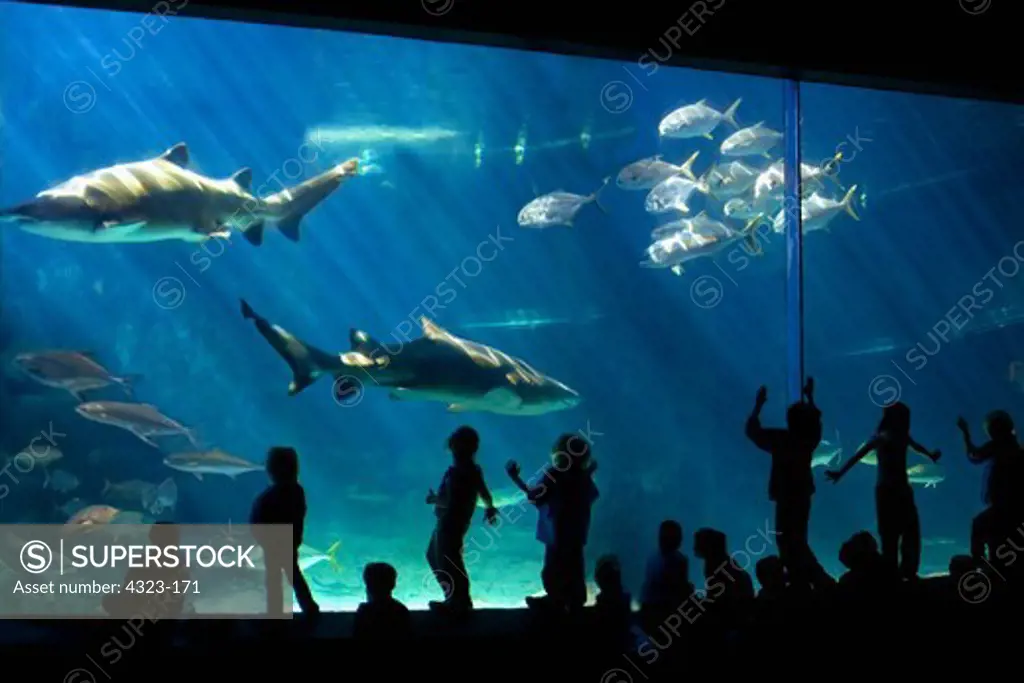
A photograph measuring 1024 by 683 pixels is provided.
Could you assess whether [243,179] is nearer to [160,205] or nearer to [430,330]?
[160,205]

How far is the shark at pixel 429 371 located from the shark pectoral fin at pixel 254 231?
2.49ft

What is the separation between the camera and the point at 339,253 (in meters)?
46.6

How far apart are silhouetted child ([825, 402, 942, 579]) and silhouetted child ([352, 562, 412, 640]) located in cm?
263

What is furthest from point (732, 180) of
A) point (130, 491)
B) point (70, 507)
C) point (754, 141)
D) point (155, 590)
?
point (70, 507)

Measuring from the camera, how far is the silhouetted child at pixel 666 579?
3818 millimetres

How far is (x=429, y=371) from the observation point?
537 centimetres

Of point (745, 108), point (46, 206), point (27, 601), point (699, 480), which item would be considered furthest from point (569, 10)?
point (745, 108)

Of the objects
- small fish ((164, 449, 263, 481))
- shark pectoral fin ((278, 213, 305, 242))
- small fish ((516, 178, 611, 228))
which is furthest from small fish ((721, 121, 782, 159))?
small fish ((164, 449, 263, 481))

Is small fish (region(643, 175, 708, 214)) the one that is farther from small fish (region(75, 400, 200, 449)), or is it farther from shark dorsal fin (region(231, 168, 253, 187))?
small fish (region(75, 400, 200, 449))

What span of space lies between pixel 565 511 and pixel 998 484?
2.66 meters

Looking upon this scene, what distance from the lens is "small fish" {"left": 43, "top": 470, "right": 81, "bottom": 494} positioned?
35.6 ft

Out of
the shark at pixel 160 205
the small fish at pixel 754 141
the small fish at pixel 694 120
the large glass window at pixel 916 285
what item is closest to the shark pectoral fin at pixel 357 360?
the shark at pixel 160 205

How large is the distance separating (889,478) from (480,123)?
22.2m

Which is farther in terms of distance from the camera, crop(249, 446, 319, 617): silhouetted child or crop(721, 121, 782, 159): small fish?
crop(721, 121, 782, 159): small fish
